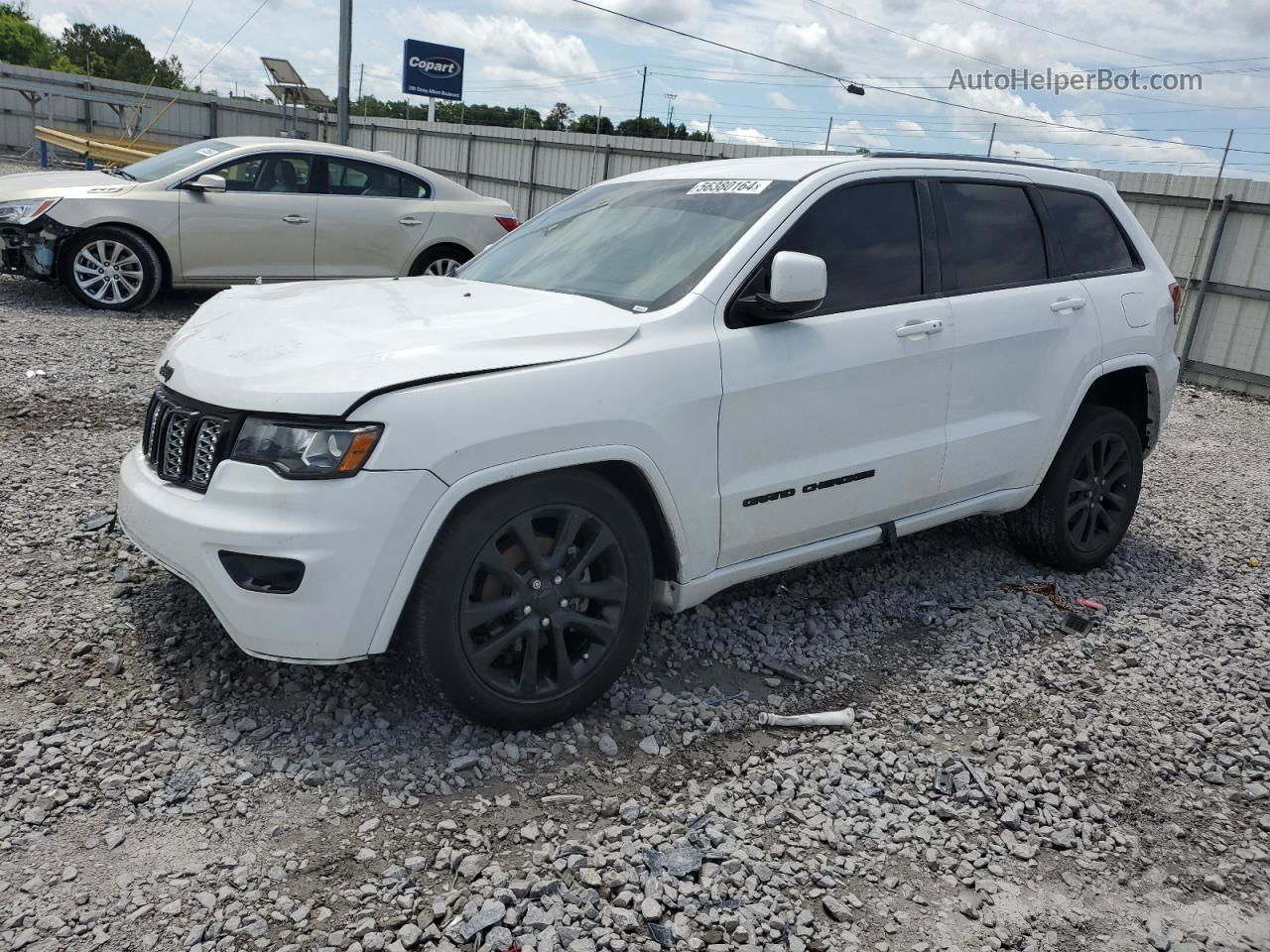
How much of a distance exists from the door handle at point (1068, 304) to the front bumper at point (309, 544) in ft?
9.96

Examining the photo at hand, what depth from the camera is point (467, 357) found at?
3.08 metres

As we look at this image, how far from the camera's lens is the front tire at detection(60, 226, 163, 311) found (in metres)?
9.33

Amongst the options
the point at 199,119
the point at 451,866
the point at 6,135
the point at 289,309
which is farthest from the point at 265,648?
the point at 6,135

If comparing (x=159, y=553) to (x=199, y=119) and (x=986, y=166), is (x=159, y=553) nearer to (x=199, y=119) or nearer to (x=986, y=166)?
(x=986, y=166)

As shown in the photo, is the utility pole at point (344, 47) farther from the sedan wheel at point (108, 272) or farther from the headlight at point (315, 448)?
the headlight at point (315, 448)

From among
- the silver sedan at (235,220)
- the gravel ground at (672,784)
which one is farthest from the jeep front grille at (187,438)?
the silver sedan at (235,220)

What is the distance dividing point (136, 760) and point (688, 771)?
1.67 m

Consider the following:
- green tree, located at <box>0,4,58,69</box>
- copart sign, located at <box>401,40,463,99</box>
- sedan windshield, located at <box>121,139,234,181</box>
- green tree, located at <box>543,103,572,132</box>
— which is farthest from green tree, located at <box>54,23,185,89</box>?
sedan windshield, located at <box>121,139,234,181</box>

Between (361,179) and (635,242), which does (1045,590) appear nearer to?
(635,242)

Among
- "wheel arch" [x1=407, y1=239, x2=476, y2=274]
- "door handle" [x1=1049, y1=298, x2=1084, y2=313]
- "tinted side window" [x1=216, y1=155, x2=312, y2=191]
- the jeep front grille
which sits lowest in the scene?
"wheel arch" [x1=407, y1=239, x2=476, y2=274]

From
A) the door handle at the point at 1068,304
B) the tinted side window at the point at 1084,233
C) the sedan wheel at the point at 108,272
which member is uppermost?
the tinted side window at the point at 1084,233

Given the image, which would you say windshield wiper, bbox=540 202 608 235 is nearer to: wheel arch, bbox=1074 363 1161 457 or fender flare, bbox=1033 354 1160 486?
fender flare, bbox=1033 354 1160 486

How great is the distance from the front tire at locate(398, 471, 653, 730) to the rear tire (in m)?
2.42

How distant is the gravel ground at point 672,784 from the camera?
264cm
